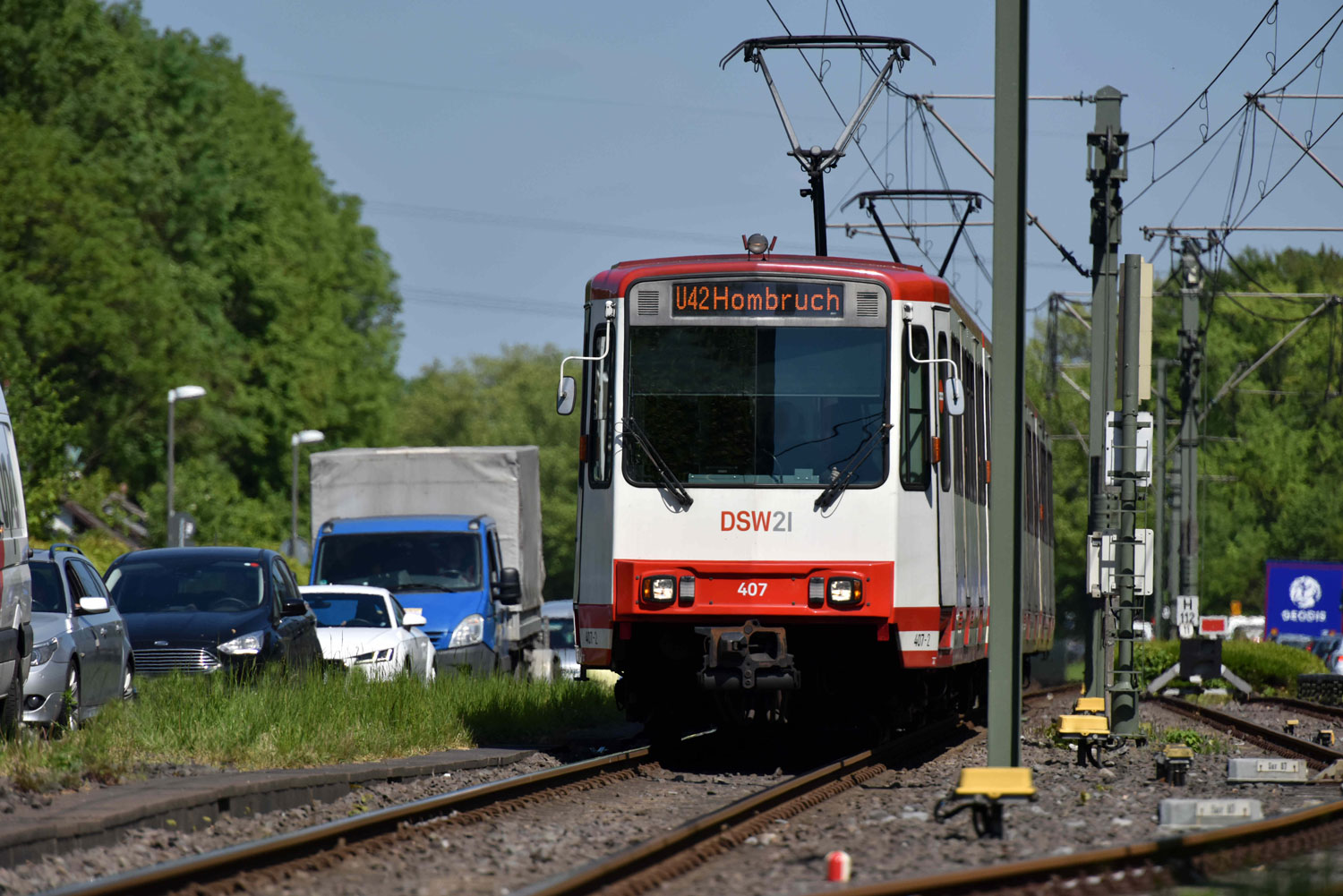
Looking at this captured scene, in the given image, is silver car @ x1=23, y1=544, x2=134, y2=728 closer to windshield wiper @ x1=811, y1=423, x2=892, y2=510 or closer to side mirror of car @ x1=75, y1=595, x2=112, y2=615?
side mirror of car @ x1=75, y1=595, x2=112, y2=615

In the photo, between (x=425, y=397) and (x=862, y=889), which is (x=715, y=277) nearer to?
(x=862, y=889)

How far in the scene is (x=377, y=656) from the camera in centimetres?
2033

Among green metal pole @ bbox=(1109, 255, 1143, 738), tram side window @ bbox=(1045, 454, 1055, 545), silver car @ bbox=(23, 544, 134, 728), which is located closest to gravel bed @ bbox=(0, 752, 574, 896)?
silver car @ bbox=(23, 544, 134, 728)

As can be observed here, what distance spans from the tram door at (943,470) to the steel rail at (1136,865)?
4.57 meters

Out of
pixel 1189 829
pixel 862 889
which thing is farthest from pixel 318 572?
pixel 862 889

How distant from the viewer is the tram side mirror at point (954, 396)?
1332 centimetres

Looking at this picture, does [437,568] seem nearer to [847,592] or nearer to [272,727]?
[272,727]

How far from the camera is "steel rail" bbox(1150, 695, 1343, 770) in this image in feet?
53.6

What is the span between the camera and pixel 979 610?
52.3 feet

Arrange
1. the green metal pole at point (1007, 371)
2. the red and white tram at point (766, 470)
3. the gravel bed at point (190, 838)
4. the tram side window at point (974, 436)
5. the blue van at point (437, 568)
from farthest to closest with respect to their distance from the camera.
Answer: the blue van at point (437, 568)
the tram side window at point (974, 436)
the red and white tram at point (766, 470)
the green metal pole at point (1007, 371)
the gravel bed at point (190, 838)

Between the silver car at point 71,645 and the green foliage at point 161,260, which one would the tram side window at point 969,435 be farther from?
the green foliage at point 161,260

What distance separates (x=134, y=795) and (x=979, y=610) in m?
8.04

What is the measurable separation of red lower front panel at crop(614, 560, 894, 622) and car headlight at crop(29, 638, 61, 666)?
4.41 metres

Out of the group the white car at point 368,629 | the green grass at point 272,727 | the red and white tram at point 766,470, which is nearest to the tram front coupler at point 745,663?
the red and white tram at point 766,470
